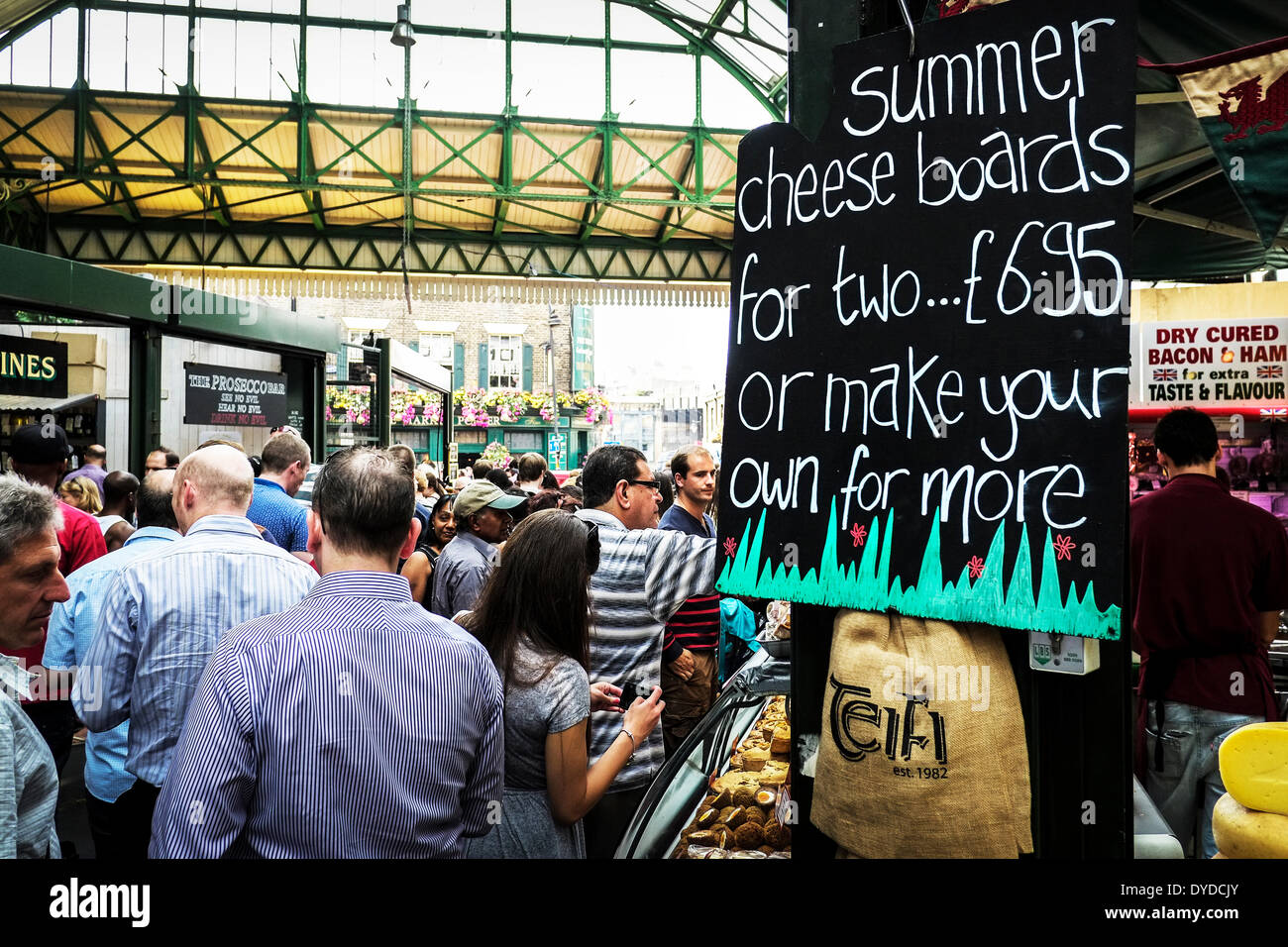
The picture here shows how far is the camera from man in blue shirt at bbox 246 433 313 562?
5000 millimetres

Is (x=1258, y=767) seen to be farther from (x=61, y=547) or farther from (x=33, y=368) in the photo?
(x=33, y=368)

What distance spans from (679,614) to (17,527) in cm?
270

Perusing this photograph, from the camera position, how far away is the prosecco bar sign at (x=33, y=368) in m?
6.91

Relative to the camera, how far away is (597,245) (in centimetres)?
1355

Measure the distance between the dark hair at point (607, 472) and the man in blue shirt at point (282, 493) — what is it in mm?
2166

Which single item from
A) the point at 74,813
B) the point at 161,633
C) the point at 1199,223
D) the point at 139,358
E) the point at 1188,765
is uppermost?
the point at 1199,223

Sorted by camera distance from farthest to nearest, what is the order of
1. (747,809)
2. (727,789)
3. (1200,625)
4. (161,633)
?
(1200,625)
(727,789)
(747,809)
(161,633)

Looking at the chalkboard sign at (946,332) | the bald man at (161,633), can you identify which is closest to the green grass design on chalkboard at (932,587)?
the chalkboard sign at (946,332)

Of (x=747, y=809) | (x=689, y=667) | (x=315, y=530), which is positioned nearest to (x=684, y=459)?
(x=689, y=667)

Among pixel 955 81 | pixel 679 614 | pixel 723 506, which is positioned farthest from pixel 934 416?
pixel 679 614

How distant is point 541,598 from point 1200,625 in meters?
2.59

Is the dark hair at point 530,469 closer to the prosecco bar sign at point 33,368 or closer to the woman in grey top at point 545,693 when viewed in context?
the prosecco bar sign at point 33,368

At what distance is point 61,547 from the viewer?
157 inches
